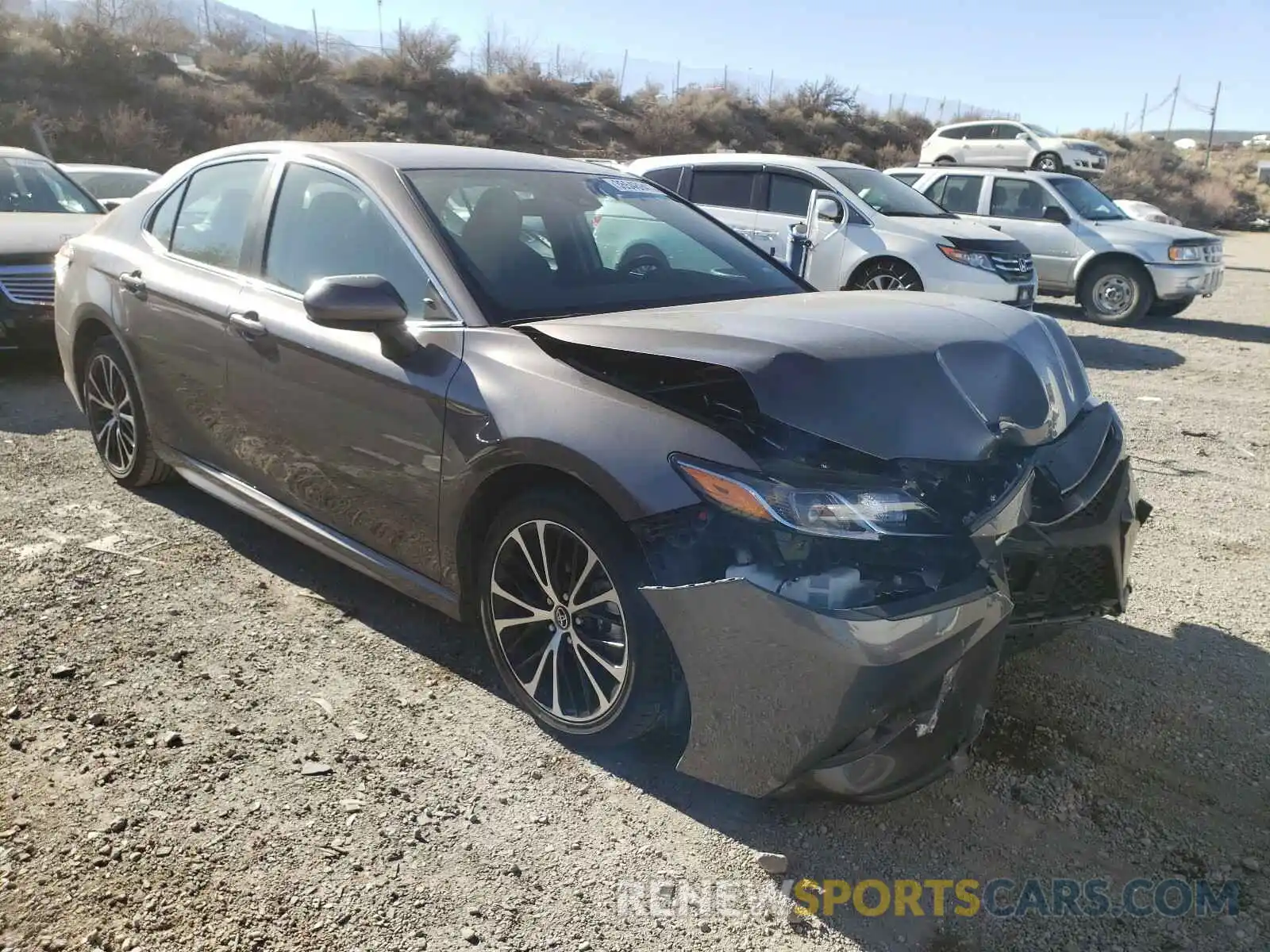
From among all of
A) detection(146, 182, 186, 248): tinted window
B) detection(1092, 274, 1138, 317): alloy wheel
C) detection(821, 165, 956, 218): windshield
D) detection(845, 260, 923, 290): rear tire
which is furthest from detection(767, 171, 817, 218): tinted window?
detection(146, 182, 186, 248): tinted window

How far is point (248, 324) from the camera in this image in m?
3.71

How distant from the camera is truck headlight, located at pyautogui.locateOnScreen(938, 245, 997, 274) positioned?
9797 millimetres

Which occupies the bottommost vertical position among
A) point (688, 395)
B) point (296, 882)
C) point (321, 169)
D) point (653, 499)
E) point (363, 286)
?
point (296, 882)

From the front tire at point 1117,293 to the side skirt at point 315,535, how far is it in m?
11.4

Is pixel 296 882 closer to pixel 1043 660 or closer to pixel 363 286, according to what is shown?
pixel 363 286

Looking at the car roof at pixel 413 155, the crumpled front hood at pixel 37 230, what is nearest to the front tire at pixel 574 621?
the car roof at pixel 413 155

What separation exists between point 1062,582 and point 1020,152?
80.7 feet

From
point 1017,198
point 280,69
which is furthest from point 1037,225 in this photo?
point 280,69

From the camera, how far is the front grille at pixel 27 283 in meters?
7.02

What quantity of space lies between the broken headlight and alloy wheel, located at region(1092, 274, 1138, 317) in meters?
11.4

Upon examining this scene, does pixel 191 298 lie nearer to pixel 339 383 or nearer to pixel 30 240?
pixel 339 383

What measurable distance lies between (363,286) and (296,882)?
1677 mm

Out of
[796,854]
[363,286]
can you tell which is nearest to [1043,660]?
[796,854]

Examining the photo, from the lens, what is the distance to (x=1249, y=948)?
90.0 inches
